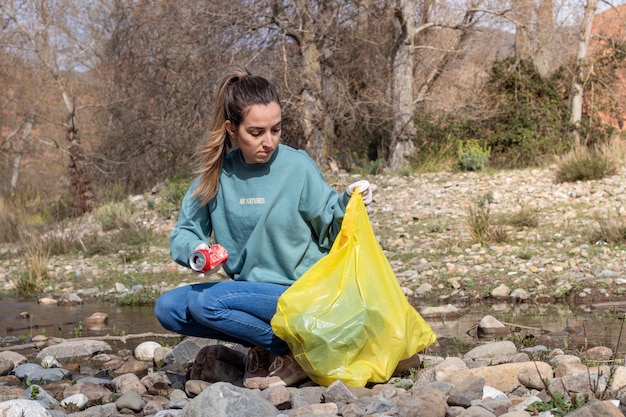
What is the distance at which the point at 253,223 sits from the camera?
382 cm

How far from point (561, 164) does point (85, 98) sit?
37.4 ft

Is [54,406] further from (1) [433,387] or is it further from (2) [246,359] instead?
(1) [433,387]

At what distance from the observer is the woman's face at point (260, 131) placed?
3.71m

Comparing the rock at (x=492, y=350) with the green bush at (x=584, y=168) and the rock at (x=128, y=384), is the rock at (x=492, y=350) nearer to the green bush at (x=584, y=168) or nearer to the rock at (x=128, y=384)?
the rock at (x=128, y=384)

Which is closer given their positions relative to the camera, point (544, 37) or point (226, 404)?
point (226, 404)

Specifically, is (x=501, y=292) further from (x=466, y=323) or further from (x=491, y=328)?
(x=491, y=328)

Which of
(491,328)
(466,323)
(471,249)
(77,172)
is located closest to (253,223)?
(491,328)

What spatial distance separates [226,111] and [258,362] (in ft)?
3.88

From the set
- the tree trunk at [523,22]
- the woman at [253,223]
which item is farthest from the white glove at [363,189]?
the tree trunk at [523,22]

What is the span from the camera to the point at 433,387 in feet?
11.0

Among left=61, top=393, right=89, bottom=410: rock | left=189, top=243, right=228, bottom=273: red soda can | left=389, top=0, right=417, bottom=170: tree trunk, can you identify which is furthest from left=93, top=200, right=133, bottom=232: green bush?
left=189, top=243, right=228, bottom=273: red soda can

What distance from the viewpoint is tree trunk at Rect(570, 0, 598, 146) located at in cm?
1595

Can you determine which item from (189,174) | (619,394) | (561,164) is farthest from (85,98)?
(619,394)

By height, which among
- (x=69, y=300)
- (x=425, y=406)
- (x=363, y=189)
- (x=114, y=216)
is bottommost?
(x=69, y=300)
